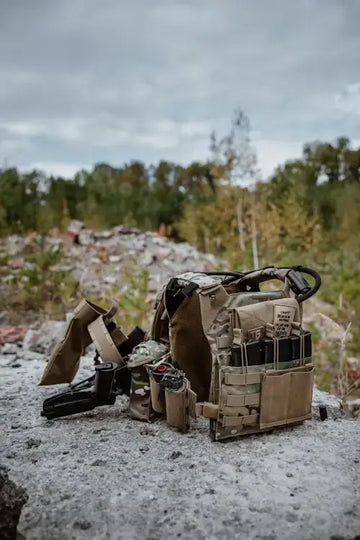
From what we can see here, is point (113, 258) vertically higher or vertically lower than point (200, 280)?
lower

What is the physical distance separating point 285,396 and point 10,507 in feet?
5.36

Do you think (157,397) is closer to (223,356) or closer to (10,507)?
(223,356)

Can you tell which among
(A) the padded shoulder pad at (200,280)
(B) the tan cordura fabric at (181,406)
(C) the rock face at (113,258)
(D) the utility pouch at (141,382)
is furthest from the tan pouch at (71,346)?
(C) the rock face at (113,258)

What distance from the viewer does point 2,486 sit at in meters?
2.67

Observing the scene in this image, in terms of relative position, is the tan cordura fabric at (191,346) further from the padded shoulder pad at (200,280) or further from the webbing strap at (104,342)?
the webbing strap at (104,342)

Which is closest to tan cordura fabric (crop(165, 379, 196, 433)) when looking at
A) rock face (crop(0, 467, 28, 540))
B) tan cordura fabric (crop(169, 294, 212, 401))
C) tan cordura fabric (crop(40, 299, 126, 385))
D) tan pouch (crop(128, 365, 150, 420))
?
tan pouch (crop(128, 365, 150, 420))

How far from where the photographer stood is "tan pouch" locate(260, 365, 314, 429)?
3.08m

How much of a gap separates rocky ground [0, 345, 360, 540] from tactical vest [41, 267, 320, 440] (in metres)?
0.16

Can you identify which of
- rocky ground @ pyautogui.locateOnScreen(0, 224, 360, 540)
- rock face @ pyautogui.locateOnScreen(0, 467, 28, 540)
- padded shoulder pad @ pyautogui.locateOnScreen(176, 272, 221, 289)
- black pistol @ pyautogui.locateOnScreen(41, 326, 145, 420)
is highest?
padded shoulder pad @ pyautogui.locateOnScreen(176, 272, 221, 289)

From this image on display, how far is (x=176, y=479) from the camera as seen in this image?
8.66 ft

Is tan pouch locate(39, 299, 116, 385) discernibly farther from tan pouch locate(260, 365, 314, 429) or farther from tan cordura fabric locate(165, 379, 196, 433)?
tan pouch locate(260, 365, 314, 429)

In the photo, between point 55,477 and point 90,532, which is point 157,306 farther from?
point 90,532

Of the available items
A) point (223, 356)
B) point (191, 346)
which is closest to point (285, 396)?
point (223, 356)

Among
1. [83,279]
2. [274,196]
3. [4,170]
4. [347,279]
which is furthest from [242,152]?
[4,170]
